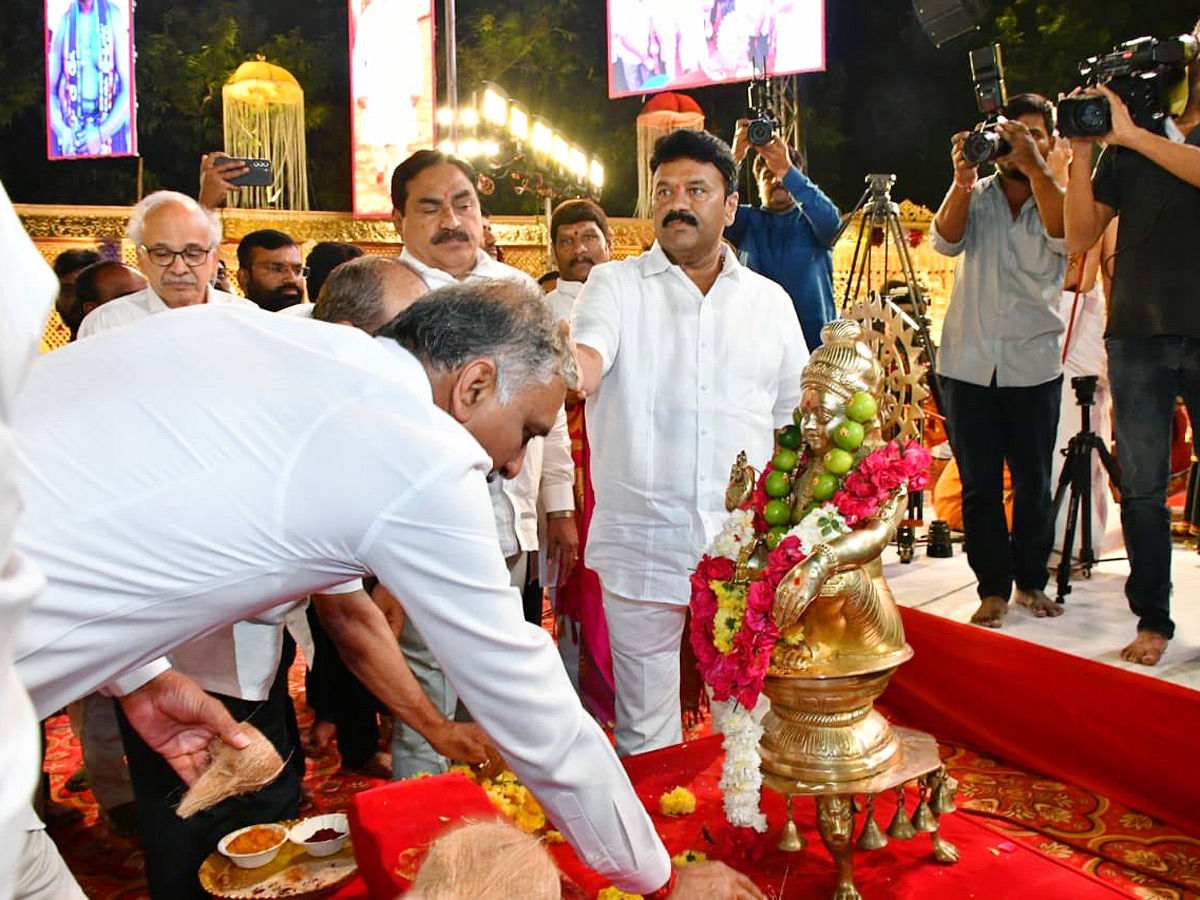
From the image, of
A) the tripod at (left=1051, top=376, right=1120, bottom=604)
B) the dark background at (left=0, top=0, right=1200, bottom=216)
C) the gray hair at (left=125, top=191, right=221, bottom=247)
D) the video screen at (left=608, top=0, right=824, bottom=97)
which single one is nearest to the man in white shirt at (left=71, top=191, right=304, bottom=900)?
the gray hair at (left=125, top=191, right=221, bottom=247)

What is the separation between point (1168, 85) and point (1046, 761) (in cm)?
197

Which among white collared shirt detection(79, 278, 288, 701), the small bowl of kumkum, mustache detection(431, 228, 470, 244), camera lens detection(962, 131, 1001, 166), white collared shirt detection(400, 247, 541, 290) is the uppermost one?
camera lens detection(962, 131, 1001, 166)

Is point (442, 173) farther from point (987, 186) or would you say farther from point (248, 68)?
point (248, 68)

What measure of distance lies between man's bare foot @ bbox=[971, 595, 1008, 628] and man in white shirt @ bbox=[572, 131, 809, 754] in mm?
1175

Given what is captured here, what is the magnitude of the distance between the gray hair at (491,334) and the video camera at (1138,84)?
89.4 inches

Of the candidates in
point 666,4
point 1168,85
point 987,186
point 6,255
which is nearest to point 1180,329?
point 1168,85

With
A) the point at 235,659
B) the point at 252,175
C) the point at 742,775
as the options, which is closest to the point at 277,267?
the point at 252,175

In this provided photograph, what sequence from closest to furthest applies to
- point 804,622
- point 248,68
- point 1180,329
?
point 804,622 → point 1180,329 → point 248,68

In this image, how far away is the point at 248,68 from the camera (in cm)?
1066

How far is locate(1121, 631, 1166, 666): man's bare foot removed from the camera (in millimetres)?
3010

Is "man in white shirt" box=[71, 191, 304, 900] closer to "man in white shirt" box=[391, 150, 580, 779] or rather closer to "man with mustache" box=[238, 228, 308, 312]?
"man in white shirt" box=[391, 150, 580, 779]

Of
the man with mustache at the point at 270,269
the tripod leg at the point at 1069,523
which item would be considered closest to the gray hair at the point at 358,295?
the man with mustache at the point at 270,269

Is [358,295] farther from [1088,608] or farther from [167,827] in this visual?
[1088,608]

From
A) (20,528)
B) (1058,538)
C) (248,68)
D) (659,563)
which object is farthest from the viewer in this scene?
(248,68)
